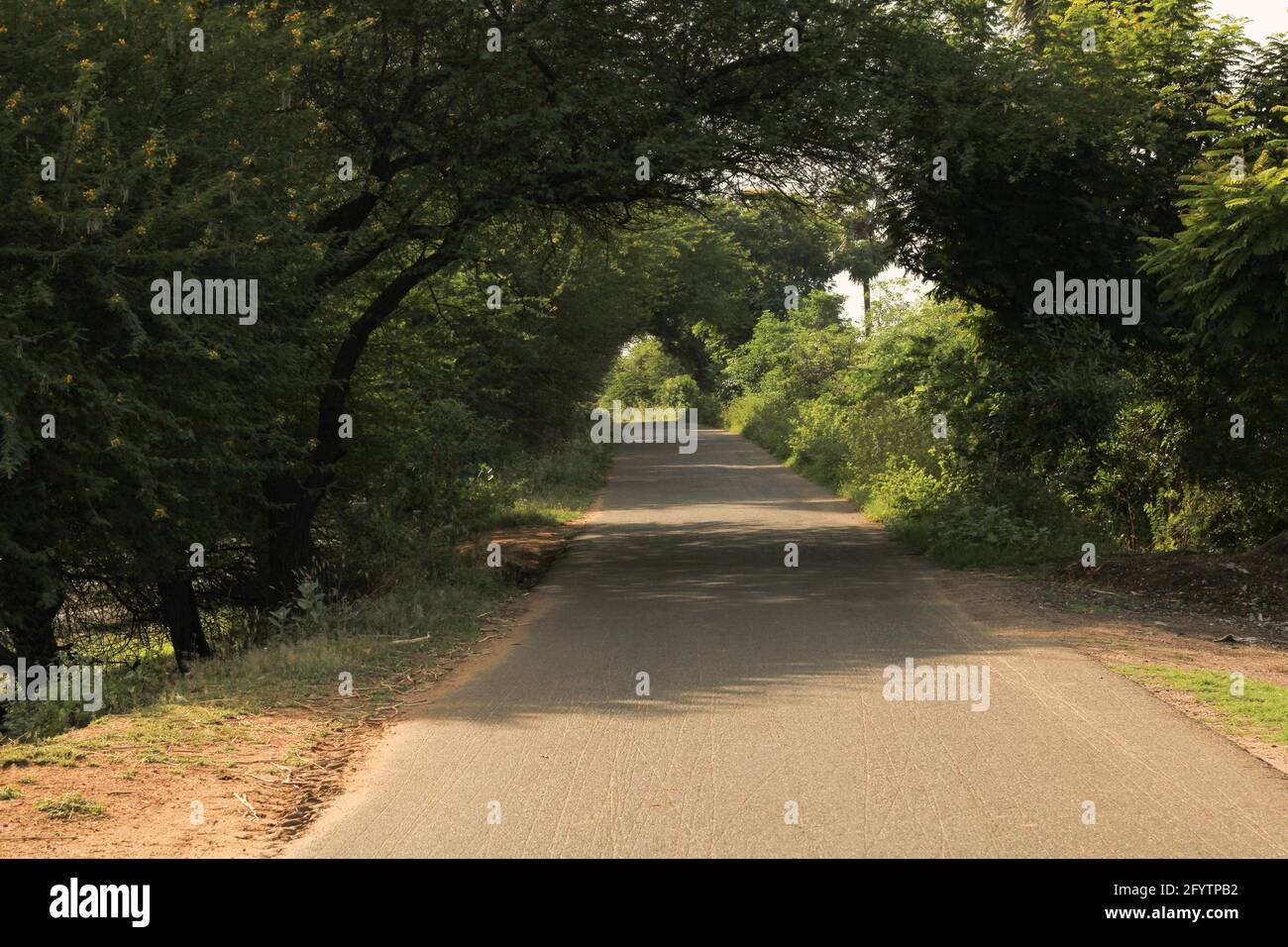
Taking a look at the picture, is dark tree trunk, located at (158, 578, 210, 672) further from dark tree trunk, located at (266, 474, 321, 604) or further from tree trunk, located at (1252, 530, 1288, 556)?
tree trunk, located at (1252, 530, 1288, 556)

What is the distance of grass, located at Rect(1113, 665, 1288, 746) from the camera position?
761 centimetres

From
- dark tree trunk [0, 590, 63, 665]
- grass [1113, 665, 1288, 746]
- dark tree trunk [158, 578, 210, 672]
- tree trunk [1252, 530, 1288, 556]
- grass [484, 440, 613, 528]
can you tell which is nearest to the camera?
grass [1113, 665, 1288, 746]

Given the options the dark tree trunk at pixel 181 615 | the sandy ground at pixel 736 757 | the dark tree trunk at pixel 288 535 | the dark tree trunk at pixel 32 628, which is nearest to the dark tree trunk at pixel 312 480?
the dark tree trunk at pixel 288 535

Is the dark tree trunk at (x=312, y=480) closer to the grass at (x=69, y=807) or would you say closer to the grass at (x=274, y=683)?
the grass at (x=274, y=683)

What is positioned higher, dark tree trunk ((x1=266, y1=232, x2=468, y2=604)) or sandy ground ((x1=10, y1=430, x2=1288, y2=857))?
dark tree trunk ((x1=266, y1=232, x2=468, y2=604))

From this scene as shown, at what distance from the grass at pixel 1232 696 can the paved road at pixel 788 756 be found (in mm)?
291

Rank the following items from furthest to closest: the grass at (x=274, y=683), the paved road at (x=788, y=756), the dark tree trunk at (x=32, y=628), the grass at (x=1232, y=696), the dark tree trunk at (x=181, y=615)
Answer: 1. the dark tree trunk at (x=181, y=615)
2. the dark tree trunk at (x=32, y=628)
3. the grass at (x=1232, y=696)
4. the grass at (x=274, y=683)
5. the paved road at (x=788, y=756)

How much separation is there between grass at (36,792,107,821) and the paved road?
112 cm

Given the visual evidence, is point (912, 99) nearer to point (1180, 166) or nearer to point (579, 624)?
point (1180, 166)

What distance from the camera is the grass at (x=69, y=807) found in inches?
240

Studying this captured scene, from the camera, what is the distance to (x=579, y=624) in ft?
39.4

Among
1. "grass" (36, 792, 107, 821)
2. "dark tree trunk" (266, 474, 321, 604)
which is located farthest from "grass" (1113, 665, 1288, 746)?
"dark tree trunk" (266, 474, 321, 604)

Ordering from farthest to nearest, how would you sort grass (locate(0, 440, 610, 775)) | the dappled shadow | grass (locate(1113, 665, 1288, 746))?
the dappled shadow, grass (locate(1113, 665, 1288, 746)), grass (locate(0, 440, 610, 775))

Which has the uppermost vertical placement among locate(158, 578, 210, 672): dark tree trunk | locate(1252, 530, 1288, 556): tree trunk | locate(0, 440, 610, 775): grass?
locate(1252, 530, 1288, 556): tree trunk
